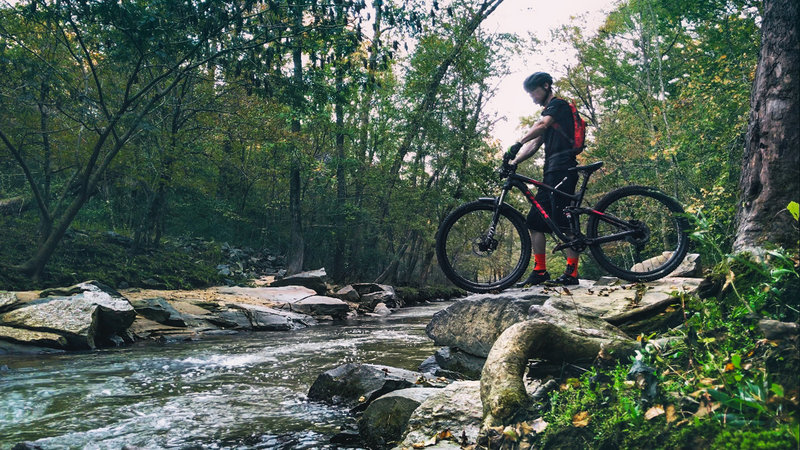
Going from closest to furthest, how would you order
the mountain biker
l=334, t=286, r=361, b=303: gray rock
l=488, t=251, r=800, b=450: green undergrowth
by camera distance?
l=488, t=251, r=800, b=450: green undergrowth → the mountain biker → l=334, t=286, r=361, b=303: gray rock

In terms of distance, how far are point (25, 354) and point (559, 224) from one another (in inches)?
336

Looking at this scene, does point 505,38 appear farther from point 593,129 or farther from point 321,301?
point 321,301

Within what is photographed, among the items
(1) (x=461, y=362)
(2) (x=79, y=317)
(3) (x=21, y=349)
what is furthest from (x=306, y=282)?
(1) (x=461, y=362)

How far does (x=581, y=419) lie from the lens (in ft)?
9.02

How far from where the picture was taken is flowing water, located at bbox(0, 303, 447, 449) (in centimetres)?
432

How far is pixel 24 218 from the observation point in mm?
18922

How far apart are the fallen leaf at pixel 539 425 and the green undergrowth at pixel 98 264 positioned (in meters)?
12.5

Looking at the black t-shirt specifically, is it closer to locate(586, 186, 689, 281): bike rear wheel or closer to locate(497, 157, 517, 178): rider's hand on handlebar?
locate(497, 157, 517, 178): rider's hand on handlebar

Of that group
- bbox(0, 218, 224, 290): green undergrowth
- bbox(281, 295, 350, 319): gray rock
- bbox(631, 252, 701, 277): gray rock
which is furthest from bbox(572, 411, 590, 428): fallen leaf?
bbox(0, 218, 224, 290): green undergrowth

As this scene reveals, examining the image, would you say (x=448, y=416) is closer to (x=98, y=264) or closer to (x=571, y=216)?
(x=571, y=216)

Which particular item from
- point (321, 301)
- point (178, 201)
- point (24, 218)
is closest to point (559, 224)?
point (321, 301)

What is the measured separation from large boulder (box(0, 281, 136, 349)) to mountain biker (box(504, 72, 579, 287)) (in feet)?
25.9

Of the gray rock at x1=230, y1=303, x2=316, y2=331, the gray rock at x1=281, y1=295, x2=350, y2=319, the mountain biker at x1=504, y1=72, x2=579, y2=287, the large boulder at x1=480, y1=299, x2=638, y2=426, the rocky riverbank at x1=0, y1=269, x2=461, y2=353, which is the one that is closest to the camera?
the large boulder at x1=480, y1=299, x2=638, y2=426

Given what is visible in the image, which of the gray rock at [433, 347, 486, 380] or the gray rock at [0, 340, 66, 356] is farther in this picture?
the gray rock at [0, 340, 66, 356]
